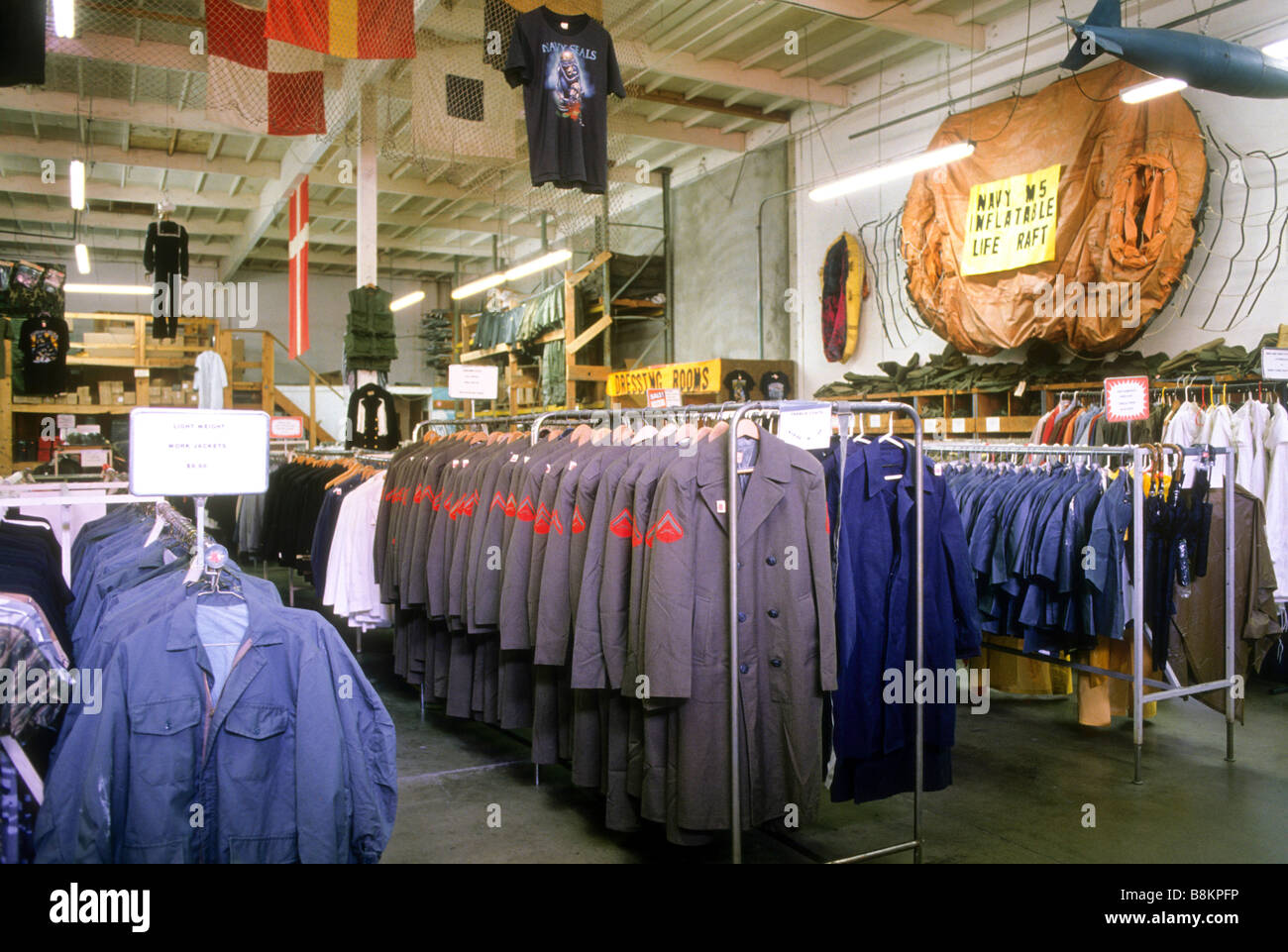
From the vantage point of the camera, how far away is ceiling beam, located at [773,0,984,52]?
24.0 feet

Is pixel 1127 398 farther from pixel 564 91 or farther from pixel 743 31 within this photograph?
pixel 743 31

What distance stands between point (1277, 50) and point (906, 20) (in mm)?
3235

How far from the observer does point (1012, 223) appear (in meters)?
7.70

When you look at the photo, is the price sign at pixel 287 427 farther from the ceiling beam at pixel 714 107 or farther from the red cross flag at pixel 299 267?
the ceiling beam at pixel 714 107

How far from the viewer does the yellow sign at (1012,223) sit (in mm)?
7359

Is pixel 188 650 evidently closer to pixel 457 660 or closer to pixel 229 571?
pixel 229 571

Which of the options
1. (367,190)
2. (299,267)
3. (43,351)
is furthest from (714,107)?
(43,351)

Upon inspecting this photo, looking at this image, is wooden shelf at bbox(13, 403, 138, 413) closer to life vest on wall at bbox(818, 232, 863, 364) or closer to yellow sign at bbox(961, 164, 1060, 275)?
life vest on wall at bbox(818, 232, 863, 364)

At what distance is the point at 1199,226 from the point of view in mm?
6578

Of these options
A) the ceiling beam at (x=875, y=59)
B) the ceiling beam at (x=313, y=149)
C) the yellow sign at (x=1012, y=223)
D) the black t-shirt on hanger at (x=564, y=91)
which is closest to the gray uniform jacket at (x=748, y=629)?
the black t-shirt on hanger at (x=564, y=91)

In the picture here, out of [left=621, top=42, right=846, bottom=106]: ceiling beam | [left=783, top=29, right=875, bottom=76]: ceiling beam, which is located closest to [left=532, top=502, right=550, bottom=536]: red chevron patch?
[left=621, top=42, right=846, bottom=106]: ceiling beam

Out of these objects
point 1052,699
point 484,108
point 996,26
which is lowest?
point 1052,699

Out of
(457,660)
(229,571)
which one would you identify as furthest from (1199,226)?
(229,571)
